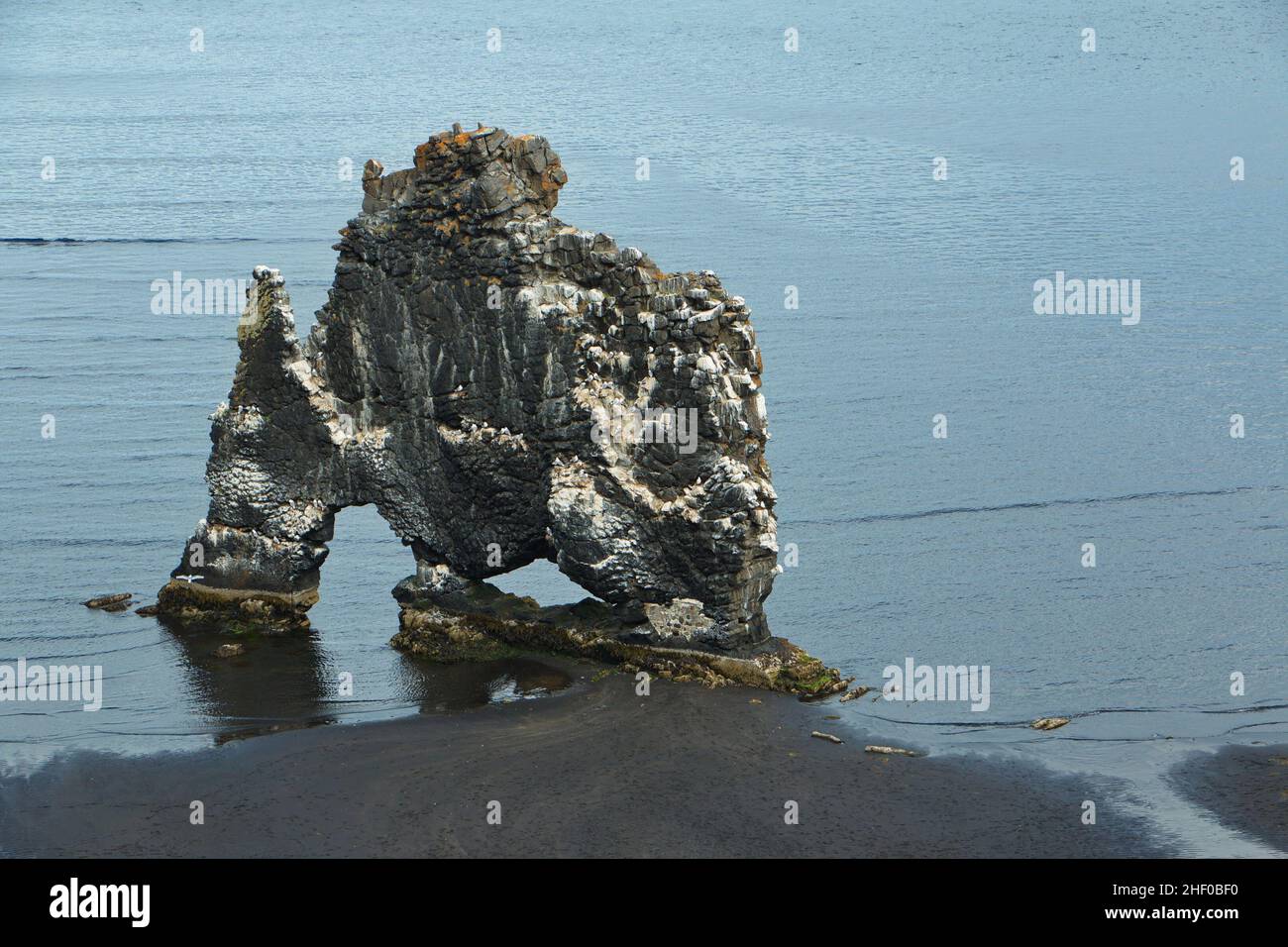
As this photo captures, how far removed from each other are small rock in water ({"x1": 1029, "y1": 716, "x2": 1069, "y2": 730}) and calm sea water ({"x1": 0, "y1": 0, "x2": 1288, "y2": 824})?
1.05 feet

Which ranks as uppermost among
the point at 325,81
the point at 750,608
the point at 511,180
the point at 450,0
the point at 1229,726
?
the point at 450,0

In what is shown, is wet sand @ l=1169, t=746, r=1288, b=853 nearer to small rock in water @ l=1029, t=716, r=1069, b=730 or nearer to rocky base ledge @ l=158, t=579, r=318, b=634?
small rock in water @ l=1029, t=716, r=1069, b=730

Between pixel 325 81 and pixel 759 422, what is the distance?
259 feet

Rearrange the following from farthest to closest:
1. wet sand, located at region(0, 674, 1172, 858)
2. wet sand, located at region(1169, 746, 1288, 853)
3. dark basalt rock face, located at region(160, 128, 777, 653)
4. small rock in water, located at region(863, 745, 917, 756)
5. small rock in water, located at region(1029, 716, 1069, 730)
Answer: small rock in water, located at region(1029, 716, 1069, 730), dark basalt rock face, located at region(160, 128, 777, 653), small rock in water, located at region(863, 745, 917, 756), wet sand, located at region(1169, 746, 1288, 853), wet sand, located at region(0, 674, 1172, 858)

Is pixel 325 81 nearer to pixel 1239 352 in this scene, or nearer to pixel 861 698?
pixel 1239 352

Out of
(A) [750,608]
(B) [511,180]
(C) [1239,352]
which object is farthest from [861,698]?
(C) [1239,352]

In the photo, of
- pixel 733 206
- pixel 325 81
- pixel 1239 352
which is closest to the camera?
pixel 1239 352

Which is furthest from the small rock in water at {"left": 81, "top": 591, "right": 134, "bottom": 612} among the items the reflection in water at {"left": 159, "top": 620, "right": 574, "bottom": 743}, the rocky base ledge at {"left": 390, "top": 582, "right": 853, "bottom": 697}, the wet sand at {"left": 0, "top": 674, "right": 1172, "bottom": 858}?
the wet sand at {"left": 0, "top": 674, "right": 1172, "bottom": 858}

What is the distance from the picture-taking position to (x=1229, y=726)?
34688 mm

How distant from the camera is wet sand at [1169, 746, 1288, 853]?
29.2 m

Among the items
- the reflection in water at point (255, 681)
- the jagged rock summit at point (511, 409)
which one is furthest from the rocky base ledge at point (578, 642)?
the reflection in water at point (255, 681)

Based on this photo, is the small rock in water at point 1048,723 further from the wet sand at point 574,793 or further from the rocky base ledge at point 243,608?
the rocky base ledge at point 243,608

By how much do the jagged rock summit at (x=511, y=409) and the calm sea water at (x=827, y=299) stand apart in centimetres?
300

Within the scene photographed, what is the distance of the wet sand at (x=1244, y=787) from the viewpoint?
29219 mm
